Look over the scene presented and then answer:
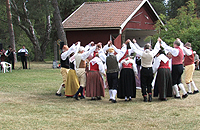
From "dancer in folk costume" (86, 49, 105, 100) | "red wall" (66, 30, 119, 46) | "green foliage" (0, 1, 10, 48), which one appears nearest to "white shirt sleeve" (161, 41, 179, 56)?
"dancer in folk costume" (86, 49, 105, 100)

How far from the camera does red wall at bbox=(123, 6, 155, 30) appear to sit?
2408 cm

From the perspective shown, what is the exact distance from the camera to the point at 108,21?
893 inches

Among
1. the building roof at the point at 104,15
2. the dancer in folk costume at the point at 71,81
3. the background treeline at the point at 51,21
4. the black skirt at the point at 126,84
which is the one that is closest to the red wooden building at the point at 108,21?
the building roof at the point at 104,15

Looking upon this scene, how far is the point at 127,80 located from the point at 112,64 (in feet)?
2.17

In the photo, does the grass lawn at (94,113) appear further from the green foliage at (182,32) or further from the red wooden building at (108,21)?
the red wooden building at (108,21)

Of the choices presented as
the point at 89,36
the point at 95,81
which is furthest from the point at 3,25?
the point at 95,81

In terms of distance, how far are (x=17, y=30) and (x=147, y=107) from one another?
1293 inches

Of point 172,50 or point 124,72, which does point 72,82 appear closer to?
point 124,72

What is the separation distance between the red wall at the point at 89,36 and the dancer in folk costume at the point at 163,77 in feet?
46.4

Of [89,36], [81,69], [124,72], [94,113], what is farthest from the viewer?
[89,36]

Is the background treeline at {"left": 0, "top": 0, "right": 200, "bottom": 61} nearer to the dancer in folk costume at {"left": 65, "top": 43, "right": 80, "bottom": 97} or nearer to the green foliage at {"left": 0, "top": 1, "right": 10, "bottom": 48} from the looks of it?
the green foliage at {"left": 0, "top": 1, "right": 10, "bottom": 48}

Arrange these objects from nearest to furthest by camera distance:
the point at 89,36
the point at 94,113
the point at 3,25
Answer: the point at 94,113, the point at 89,36, the point at 3,25

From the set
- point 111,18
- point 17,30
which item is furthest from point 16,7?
point 111,18

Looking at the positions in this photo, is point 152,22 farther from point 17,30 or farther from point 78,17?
point 17,30
